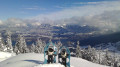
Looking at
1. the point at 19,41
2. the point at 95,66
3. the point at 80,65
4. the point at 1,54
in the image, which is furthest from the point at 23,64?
the point at 19,41

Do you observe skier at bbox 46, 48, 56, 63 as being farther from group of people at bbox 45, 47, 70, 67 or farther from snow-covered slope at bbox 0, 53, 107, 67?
snow-covered slope at bbox 0, 53, 107, 67

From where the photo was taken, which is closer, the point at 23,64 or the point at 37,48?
the point at 23,64

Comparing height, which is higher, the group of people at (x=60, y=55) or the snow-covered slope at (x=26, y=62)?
the group of people at (x=60, y=55)

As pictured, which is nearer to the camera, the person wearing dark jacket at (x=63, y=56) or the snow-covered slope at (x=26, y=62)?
the person wearing dark jacket at (x=63, y=56)

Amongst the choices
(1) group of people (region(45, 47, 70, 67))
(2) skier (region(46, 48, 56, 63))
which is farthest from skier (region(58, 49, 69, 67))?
(2) skier (region(46, 48, 56, 63))

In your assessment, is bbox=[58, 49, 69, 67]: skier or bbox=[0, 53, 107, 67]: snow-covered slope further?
bbox=[0, 53, 107, 67]: snow-covered slope

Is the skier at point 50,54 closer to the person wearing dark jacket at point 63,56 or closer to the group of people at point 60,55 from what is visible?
A: the group of people at point 60,55

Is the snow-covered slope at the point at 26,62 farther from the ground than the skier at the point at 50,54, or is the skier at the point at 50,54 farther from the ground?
the skier at the point at 50,54

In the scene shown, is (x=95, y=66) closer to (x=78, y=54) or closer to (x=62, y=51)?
(x=62, y=51)

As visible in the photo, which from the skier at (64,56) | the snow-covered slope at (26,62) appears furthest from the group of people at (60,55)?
the snow-covered slope at (26,62)

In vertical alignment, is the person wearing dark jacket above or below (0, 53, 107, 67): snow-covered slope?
above

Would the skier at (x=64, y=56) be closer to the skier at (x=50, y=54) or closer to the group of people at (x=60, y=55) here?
the group of people at (x=60, y=55)
